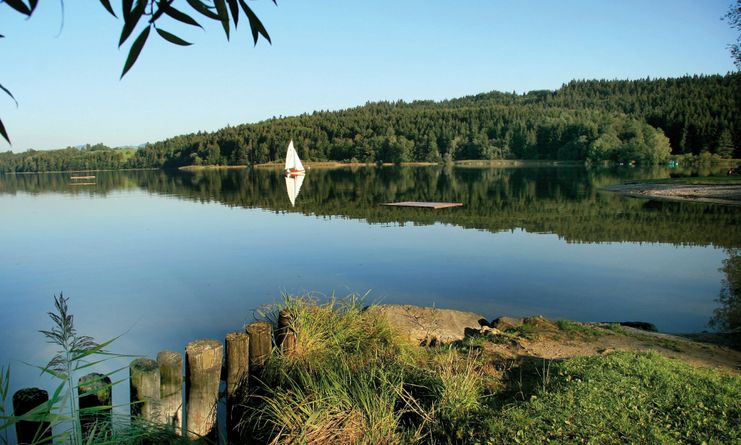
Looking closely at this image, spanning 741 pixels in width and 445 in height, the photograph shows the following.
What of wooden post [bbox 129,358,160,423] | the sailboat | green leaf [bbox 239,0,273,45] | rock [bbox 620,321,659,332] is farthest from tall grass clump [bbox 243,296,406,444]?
the sailboat

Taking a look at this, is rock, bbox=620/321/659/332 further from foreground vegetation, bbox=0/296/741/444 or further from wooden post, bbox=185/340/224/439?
wooden post, bbox=185/340/224/439

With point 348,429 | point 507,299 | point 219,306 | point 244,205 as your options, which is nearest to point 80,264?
point 219,306

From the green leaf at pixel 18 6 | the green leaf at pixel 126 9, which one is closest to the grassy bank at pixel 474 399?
→ the green leaf at pixel 126 9

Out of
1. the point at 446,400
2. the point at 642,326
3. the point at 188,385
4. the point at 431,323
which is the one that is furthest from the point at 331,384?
the point at 642,326

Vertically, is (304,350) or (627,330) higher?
(304,350)

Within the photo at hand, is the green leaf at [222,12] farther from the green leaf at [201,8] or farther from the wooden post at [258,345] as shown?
the wooden post at [258,345]

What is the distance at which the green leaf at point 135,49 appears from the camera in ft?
5.20

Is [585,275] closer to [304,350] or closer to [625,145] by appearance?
[304,350]

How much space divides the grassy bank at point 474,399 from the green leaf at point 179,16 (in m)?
3.95

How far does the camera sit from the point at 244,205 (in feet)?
123

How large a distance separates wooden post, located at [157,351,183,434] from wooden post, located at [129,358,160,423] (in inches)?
5.2

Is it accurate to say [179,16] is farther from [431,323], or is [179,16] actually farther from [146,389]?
[431,323]

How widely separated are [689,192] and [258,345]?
39354 millimetres

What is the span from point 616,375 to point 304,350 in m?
3.50
